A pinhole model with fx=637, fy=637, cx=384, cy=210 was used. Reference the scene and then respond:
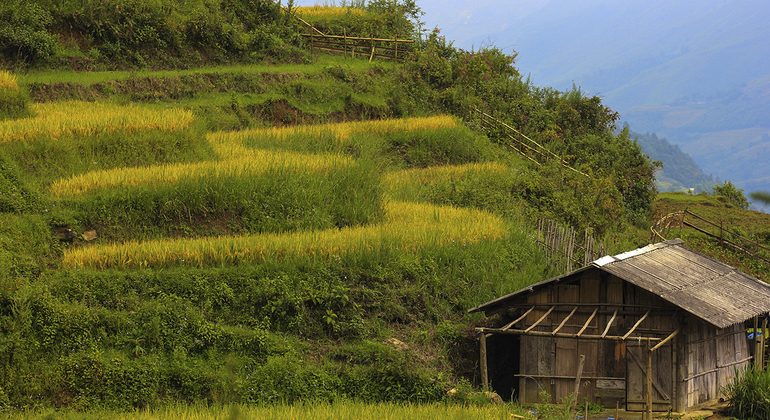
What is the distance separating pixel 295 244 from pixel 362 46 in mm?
18362

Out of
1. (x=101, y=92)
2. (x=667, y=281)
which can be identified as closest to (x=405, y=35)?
(x=101, y=92)

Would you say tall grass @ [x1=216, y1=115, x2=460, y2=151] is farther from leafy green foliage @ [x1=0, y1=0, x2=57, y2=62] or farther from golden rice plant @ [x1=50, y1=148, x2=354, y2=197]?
leafy green foliage @ [x1=0, y1=0, x2=57, y2=62]

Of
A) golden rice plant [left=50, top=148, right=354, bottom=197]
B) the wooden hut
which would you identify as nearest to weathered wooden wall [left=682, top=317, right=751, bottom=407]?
the wooden hut

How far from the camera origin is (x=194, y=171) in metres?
13.5

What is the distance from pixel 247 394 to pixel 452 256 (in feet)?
17.3

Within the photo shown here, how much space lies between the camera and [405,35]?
29.7 m

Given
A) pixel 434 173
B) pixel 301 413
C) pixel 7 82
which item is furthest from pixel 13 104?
pixel 301 413

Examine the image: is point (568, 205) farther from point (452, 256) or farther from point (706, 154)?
point (706, 154)

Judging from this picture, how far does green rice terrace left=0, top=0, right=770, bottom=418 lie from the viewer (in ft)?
31.9

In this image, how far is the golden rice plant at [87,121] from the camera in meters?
13.7

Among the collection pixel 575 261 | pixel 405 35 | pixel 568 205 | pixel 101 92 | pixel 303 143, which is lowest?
pixel 575 261

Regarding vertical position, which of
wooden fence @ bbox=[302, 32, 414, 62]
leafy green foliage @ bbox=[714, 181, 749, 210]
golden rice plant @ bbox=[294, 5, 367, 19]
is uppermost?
golden rice plant @ bbox=[294, 5, 367, 19]

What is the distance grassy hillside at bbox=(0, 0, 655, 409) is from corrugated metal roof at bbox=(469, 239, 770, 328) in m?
1.91

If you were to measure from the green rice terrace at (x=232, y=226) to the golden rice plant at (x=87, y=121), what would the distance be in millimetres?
58
